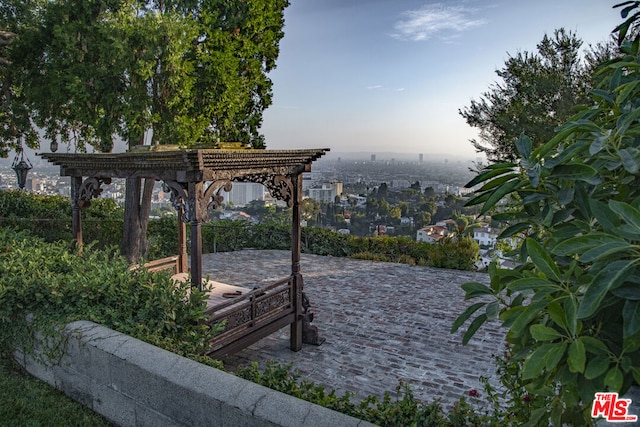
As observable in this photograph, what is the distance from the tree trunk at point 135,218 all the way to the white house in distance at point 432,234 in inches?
359

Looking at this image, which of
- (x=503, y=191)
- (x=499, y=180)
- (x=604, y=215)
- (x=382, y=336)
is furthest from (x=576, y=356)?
(x=382, y=336)

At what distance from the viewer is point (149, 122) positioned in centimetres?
977

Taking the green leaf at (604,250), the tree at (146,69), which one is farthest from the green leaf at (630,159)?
the tree at (146,69)

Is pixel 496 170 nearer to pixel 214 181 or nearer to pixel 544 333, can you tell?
pixel 544 333

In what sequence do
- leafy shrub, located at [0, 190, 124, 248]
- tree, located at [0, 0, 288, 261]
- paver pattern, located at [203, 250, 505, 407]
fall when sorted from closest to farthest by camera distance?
paver pattern, located at [203, 250, 505, 407]
tree, located at [0, 0, 288, 261]
leafy shrub, located at [0, 190, 124, 248]

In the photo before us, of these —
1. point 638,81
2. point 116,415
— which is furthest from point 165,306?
point 638,81

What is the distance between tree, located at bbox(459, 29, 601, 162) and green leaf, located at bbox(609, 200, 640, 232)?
12.6 meters

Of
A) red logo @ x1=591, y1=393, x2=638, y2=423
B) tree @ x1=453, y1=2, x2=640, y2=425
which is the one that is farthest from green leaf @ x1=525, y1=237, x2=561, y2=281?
red logo @ x1=591, y1=393, x2=638, y2=423

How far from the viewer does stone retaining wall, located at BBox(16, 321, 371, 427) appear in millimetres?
2553

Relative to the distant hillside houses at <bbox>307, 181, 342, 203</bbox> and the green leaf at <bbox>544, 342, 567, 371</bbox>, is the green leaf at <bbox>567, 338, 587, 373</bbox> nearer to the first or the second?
the green leaf at <bbox>544, 342, 567, 371</bbox>

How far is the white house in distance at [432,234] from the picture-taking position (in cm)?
1477

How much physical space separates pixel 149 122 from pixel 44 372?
703 centimetres

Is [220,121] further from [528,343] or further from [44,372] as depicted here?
[528,343]

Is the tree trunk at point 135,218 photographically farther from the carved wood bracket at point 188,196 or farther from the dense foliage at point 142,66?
the carved wood bracket at point 188,196
